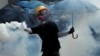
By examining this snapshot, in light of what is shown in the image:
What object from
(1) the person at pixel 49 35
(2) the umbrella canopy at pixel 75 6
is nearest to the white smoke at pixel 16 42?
(1) the person at pixel 49 35

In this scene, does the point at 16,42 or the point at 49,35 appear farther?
the point at 16,42

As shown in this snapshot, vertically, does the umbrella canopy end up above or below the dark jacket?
above

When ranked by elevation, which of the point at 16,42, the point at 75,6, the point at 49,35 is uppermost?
the point at 75,6

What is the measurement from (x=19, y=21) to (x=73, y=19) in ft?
1.23

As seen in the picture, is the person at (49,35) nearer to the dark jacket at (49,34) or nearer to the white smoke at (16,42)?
the dark jacket at (49,34)

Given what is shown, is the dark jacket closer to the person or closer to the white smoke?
the person

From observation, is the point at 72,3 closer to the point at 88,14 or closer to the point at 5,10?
the point at 88,14

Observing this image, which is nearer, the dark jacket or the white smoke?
the dark jacket

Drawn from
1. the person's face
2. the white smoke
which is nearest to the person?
the person's face

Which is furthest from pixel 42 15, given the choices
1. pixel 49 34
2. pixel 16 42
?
pixel 16 42

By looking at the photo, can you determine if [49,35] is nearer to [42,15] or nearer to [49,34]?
[49,34]

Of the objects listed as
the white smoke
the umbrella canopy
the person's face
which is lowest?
the white smoke

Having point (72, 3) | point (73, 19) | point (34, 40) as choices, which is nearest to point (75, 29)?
point (73, 19)

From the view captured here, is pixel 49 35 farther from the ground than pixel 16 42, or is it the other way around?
pixel 49 35
